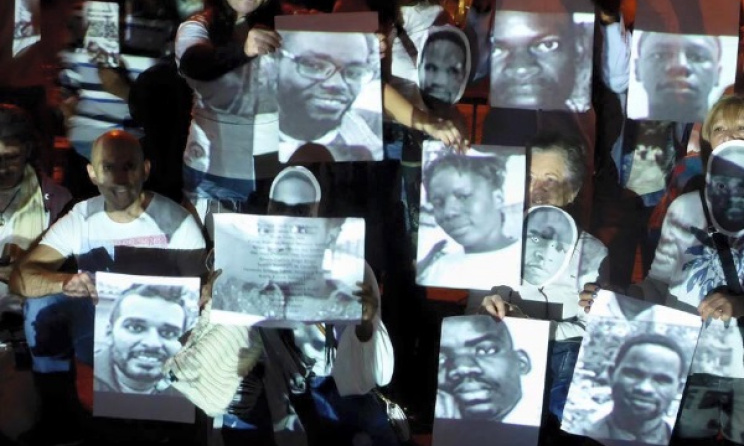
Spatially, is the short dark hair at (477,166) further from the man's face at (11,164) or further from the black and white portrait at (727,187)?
the man's face at (11,164)

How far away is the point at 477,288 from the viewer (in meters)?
2.00

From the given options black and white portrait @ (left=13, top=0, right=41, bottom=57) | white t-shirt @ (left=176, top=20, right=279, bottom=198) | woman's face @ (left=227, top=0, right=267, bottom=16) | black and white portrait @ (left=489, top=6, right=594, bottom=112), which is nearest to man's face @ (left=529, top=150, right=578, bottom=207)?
black and white portrait @ (left=489, top=6, right=594, bottom=112)

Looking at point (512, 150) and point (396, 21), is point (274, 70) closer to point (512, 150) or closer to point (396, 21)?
point (396, 21)

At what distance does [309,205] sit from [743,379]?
99 centimetres

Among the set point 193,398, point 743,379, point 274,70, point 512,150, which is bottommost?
point 193,398

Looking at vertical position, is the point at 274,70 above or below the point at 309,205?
above

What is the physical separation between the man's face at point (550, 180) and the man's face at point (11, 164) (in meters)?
1.13

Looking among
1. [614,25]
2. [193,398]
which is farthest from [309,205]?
[614,25]

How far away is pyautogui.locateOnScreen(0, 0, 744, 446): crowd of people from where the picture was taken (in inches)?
75.4

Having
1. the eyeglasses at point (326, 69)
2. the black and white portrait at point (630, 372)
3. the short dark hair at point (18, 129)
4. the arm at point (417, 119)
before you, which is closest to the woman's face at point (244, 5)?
the eyeglasses at point (326, 69)

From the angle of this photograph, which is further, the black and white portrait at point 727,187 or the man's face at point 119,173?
the man's face at point 119,173

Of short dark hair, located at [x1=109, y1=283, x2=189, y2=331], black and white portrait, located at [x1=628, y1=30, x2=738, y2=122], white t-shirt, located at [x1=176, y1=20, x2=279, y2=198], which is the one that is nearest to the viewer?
black and white portrait, located at [x1=628, y1=30, x2=738, y2=122]

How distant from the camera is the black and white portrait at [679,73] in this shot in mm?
1872

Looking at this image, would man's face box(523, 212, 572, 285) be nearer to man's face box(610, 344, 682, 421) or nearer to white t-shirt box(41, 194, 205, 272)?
man's face box(610, 344, 682, 421)
